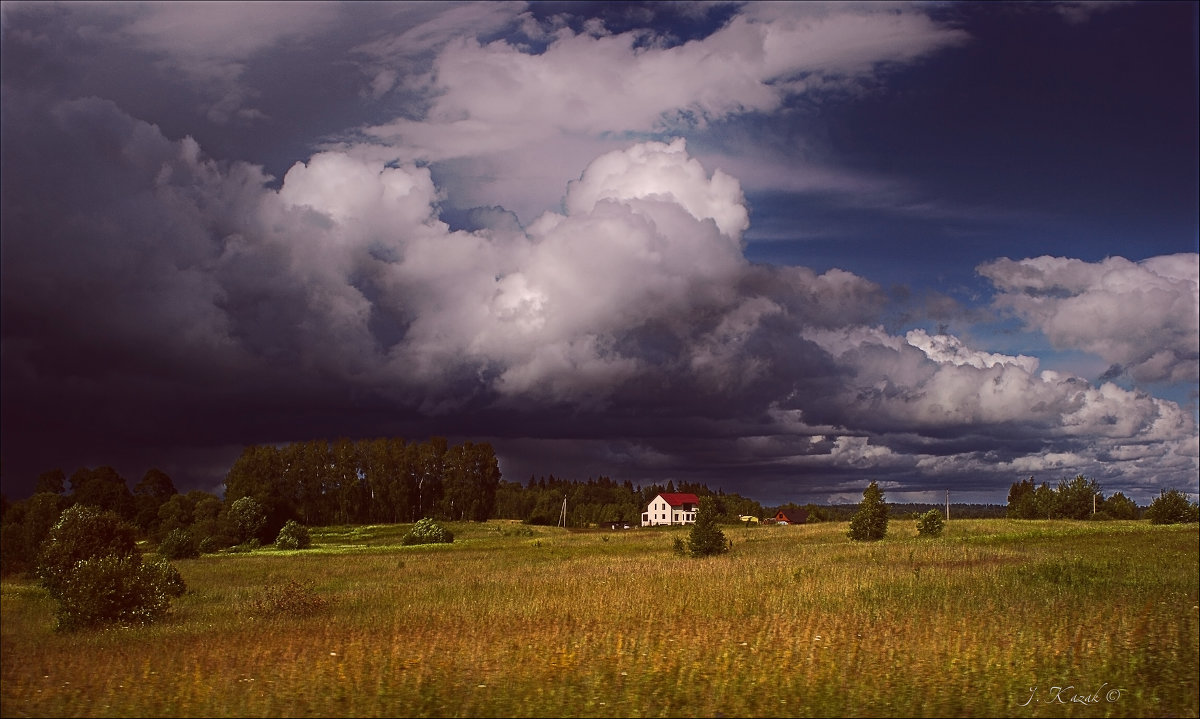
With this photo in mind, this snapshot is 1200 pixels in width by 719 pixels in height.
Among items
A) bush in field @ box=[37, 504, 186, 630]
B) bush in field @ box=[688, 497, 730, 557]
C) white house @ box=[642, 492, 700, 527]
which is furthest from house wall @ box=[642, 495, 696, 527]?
bush in field @ box=[37, 504, 186, 630]

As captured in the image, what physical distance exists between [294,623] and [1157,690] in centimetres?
1749

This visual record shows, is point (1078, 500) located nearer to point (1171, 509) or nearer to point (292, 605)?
point (1171, 509)

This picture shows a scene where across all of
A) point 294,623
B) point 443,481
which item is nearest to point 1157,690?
point 294,623

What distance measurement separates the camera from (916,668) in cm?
1183

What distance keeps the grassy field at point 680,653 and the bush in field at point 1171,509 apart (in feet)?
170

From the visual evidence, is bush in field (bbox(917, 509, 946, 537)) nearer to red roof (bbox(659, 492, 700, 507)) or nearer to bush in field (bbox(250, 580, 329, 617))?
bush in field (bbox(250, 580, 329, 617))

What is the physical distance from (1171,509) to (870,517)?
1271 inches

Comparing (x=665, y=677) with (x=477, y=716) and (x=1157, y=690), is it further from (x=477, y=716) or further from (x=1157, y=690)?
(x=1157, y=690)

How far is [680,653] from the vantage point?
13328mm

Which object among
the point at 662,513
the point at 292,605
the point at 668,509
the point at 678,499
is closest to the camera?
the point at 292,605

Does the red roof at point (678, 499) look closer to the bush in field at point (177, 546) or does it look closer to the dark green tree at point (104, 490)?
the dark green tree at point (104, 490)

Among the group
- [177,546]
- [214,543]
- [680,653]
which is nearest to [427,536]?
[177,546]

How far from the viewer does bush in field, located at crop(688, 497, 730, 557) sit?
4347 cm

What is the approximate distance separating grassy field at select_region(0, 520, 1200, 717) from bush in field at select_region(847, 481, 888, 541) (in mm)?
28002
